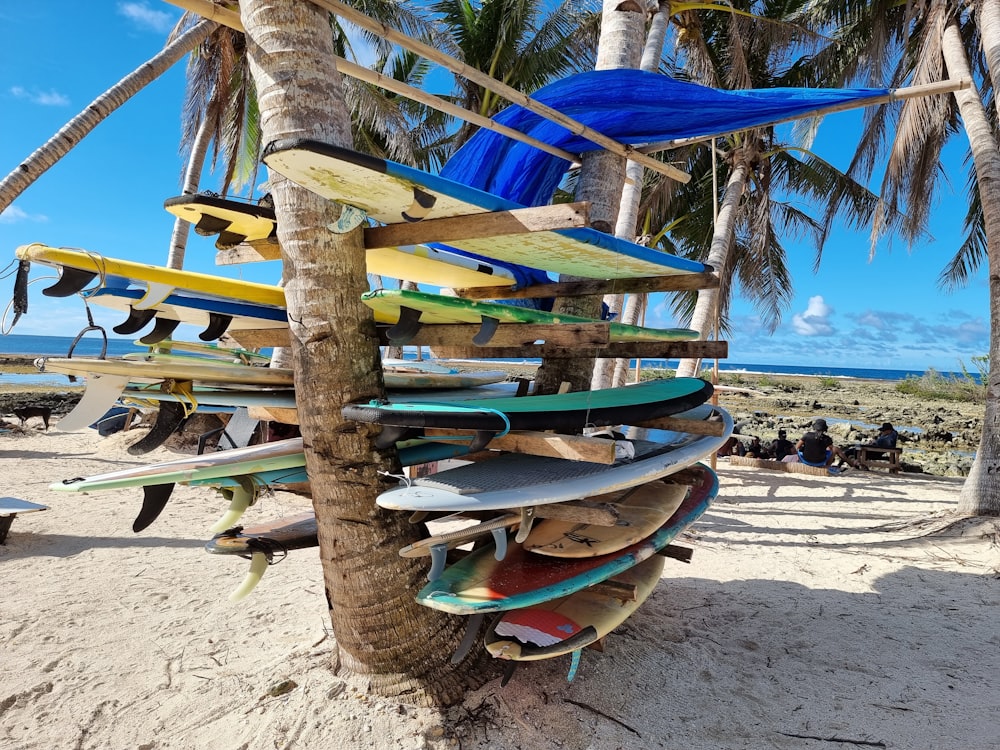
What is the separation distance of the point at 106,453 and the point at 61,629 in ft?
24.3

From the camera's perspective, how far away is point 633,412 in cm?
283

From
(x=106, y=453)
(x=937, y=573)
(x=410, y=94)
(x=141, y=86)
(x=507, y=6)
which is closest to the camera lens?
(x=410, y=94)

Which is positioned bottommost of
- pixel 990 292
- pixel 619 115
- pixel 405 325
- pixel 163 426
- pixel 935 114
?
pixel 163 426

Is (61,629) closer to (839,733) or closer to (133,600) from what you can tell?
(133,600)

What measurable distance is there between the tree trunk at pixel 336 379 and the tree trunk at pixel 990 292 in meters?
6.27

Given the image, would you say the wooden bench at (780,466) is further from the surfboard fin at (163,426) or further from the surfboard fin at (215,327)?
the surfboard fin at (163,426)

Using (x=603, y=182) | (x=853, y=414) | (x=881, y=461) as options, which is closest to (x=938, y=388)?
(x=853, y=414)

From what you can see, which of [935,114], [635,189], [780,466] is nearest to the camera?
→ [635,189]

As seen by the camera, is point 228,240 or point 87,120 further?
point 87,120

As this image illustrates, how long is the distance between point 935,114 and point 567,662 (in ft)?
28.5

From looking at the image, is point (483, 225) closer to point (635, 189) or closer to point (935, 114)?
point (635, 189)

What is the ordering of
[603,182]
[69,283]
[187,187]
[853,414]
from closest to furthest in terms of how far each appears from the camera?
[69,283] → [603,182] → [187,187] → [853,414]

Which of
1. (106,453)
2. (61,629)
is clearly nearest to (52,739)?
(61,629)

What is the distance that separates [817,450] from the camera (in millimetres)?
9922
